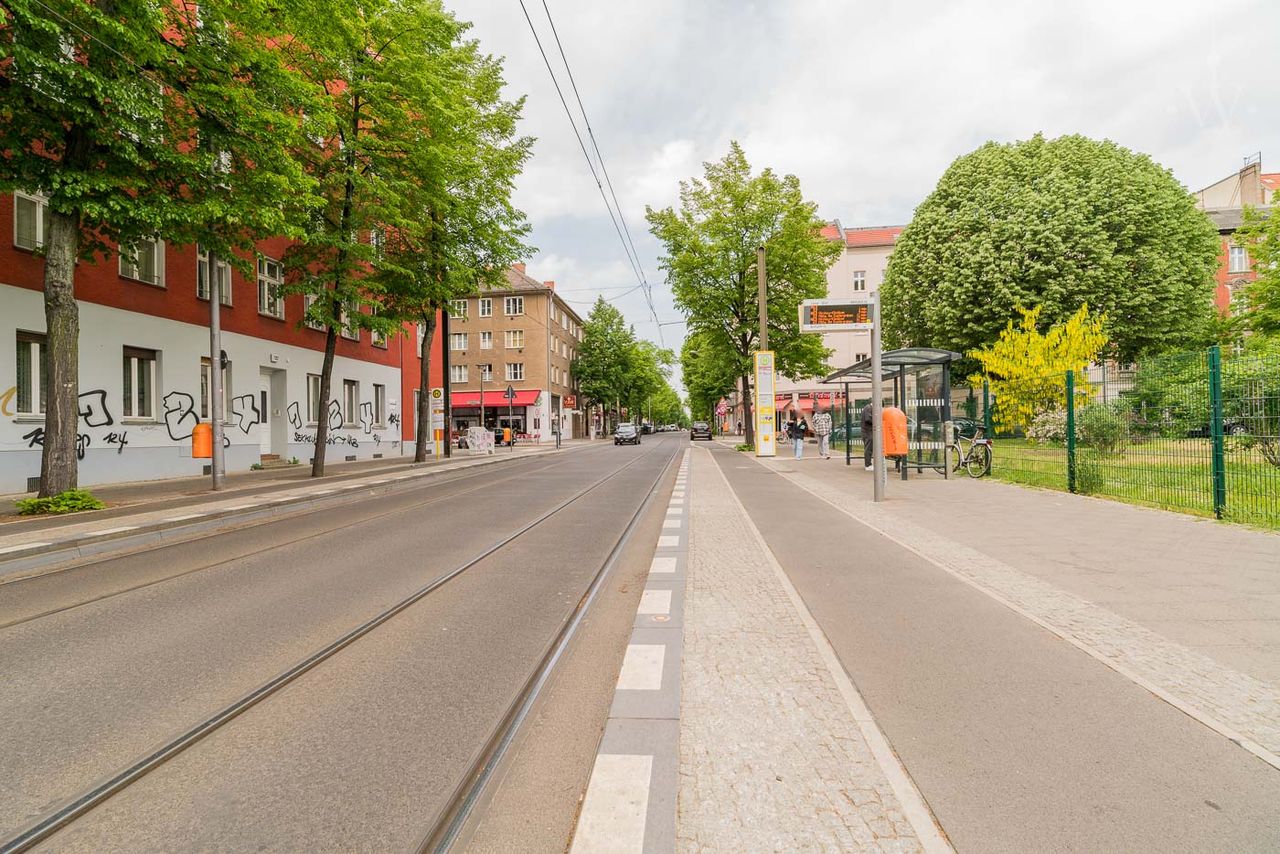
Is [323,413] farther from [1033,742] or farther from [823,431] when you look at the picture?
[823,431]

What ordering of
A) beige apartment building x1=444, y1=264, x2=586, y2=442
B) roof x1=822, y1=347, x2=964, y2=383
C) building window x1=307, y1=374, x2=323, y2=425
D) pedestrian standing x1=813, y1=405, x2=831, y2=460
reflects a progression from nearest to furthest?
1. roof x1=822, y1=347, x2=964, y2=383
2. building window x1=307, y1=374, x2=323, y2=425
3. pedestrian standing x1=813, y1=405, x2=831, y2=460
4. beige apartment building x1=444, y1=264, x2=586, y2=442

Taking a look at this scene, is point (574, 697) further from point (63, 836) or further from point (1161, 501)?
point (1161, 501)

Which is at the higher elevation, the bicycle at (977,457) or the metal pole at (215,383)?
the metal pole at (215,383)

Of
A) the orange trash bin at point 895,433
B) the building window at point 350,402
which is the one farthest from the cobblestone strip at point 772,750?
the building window at point 350,402

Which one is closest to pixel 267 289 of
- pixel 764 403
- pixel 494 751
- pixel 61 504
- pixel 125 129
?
pixel 125 129

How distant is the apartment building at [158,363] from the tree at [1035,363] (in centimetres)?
1756

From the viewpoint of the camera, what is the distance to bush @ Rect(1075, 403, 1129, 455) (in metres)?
10.1

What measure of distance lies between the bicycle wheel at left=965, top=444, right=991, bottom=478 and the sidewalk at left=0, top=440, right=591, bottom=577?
1318 cm

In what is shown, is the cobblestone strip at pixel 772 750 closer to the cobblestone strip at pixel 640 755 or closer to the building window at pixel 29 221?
the cobblestone strip at pixel 640 755

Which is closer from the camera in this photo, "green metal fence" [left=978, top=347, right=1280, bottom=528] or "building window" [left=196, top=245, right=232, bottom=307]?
"green metal fence" [left=978, top=347, right=1280, bottom=528]

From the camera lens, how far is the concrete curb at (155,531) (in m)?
6.82

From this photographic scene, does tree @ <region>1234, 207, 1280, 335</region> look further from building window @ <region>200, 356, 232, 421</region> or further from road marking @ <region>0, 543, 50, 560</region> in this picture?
building window @ <region>200, 356, 232, 421</region>

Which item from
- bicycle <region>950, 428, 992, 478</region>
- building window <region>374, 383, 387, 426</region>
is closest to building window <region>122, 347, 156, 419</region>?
building window <region>374, 383, 387, 426</region>

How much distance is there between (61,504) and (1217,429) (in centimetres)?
1583
